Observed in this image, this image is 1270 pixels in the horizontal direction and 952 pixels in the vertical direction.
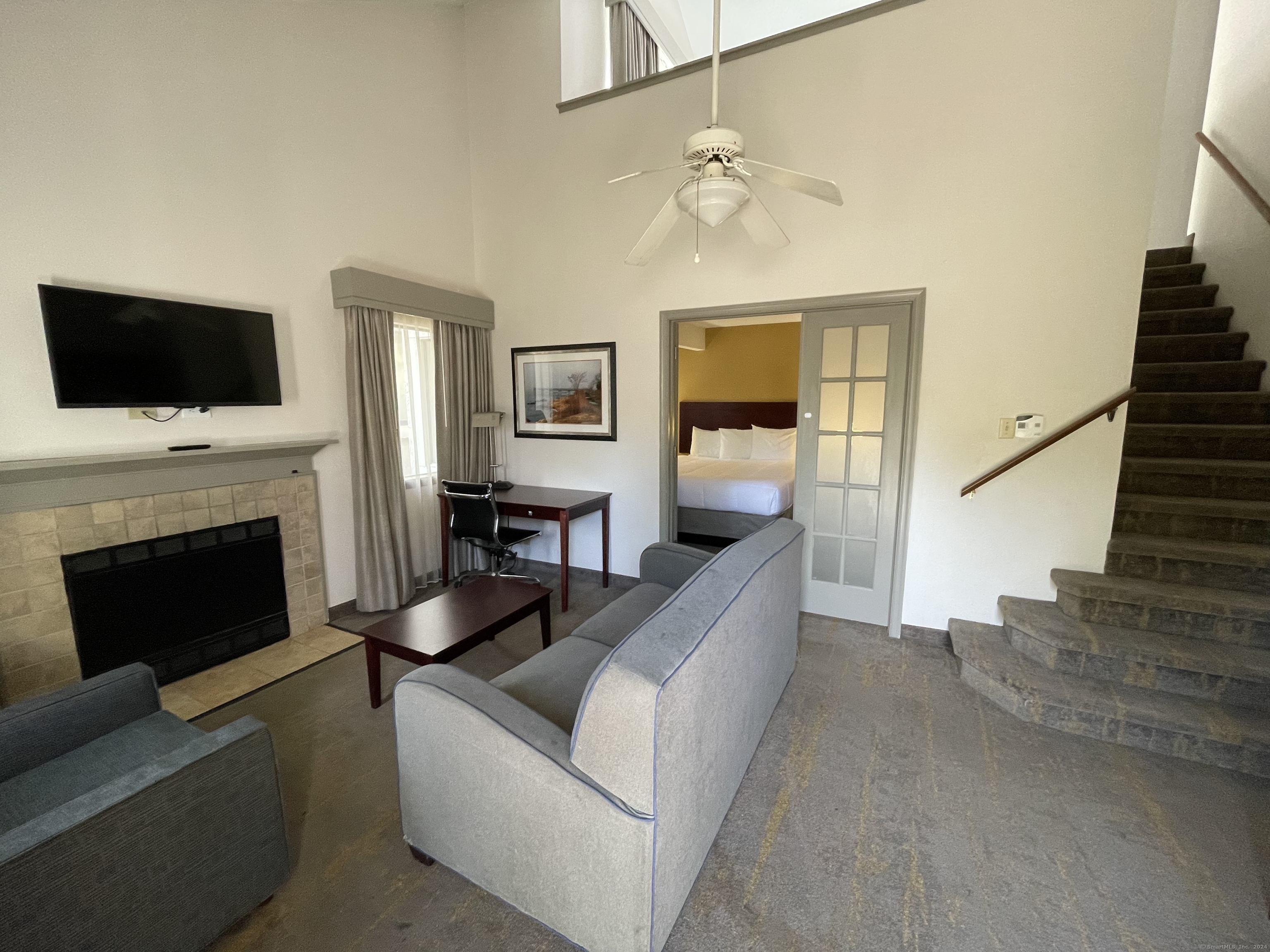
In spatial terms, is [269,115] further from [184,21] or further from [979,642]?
[979,642]

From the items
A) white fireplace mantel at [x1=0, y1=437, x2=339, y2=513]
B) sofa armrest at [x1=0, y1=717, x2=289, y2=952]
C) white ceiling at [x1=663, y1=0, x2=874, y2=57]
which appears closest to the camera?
→ sofa armrest at [x1=0, y1=717, x2=289, y2=952]

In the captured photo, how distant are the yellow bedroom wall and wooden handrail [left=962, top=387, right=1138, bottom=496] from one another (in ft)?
11.9

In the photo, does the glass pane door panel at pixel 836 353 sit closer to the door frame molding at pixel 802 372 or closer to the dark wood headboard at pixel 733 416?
the door frame molding at pixel 802 372

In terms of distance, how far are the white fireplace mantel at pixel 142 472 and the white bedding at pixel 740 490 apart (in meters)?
2.95

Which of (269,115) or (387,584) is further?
(387,584)

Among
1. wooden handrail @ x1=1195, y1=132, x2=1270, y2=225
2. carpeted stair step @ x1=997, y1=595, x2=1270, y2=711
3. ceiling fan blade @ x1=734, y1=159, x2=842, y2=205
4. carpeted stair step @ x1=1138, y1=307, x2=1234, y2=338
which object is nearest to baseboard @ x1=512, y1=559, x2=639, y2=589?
carpeted stair step @ x1=997, y1=595, x2=1270, y2=711

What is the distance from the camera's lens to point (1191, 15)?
4.24m

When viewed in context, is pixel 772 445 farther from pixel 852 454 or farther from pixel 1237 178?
pixel 1237 178


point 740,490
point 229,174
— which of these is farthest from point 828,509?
point 229,174

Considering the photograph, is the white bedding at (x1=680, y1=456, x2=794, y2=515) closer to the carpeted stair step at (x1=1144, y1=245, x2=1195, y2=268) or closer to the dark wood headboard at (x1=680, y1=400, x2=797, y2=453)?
the dark wood headboard at (x1=680, y1=400, x2=797, y2=453)

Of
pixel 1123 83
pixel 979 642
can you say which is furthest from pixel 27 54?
pixel 979 642

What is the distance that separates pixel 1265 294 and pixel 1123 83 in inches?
70.0

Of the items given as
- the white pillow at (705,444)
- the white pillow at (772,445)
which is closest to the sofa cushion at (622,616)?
the white pillow at (772,445)

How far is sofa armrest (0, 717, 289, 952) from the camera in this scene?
101 centimetres
